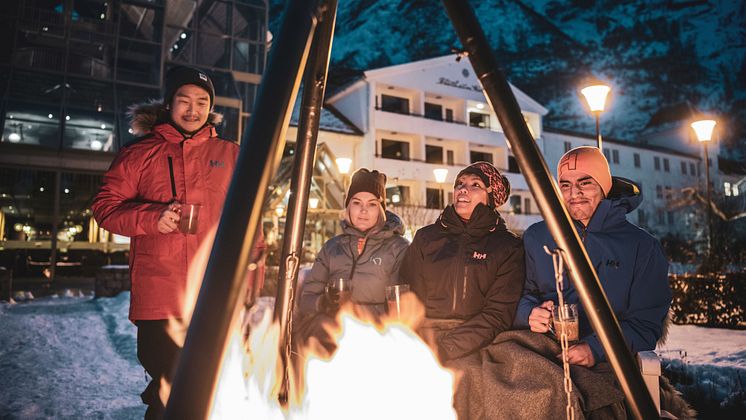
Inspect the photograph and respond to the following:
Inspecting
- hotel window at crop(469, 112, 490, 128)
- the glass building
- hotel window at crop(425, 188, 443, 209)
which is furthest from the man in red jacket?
hotel window at crop(469, 112, 490, 128)

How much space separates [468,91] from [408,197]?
11.4 meters

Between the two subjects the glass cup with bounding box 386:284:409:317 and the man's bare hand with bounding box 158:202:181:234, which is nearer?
the man's bare hand with bounding box 158:202:181:234

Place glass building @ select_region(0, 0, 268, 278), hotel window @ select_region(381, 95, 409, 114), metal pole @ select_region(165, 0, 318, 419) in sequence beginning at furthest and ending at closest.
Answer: hotel window @ select_region(381, 95, 409, 114) → glass building @ select_region(0, 0, 268, 278) → metal pole @ select_region(165, 0, 318, 419)

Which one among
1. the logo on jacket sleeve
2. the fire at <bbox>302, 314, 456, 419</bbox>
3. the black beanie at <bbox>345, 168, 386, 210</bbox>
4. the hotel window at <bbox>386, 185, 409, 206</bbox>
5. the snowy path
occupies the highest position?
the hotel window at <bbox>386, 185, 409, 206</bbox>

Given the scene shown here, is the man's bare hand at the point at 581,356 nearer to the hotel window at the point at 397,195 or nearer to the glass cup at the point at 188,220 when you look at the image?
the glass cup at the point at 188,220

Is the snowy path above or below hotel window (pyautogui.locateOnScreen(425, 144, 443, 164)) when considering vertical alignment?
below

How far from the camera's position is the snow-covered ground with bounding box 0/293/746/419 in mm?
4090

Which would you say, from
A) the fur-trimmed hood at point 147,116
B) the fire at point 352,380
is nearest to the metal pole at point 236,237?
the fire at point 352,380

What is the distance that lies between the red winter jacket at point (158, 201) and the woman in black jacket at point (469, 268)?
1.67m

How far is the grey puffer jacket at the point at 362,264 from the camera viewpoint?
361cm

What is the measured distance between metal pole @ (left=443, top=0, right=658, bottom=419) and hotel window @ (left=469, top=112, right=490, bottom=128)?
116ft

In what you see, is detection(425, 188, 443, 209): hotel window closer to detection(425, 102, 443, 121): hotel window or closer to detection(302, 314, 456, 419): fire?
detection(425, 102, 443, 121): hotel window

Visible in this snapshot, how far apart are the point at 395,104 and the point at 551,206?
104 feet

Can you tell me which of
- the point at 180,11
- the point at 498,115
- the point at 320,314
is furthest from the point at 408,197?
the point at 498,115
